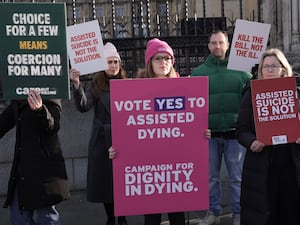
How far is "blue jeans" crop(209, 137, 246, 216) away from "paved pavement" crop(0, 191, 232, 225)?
349 millimetres

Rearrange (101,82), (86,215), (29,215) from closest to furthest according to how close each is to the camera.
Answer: (29,215), (101,82), (86,215)

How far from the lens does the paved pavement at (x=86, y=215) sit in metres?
5.50

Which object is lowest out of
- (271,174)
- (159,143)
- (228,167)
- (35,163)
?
(228,167)

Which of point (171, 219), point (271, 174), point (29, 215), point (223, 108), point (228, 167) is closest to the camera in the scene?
point (271, 174)

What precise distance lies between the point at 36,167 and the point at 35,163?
0.03 metres

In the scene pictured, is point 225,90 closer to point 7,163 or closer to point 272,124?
point 272,124

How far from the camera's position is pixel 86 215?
5844mm

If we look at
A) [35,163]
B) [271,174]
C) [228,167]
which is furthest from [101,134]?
[271,174]

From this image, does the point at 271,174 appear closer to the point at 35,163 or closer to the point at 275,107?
the point at 275,107

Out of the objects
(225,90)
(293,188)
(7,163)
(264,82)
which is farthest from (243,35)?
(7,163)

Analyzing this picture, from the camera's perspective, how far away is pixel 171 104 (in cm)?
391

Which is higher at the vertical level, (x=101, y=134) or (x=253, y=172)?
(x=101, y=134)

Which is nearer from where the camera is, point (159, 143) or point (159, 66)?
point (159, 143)

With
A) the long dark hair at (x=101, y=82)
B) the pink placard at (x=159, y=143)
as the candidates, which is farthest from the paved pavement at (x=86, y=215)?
the long dark hair at (x=101, y=82)
